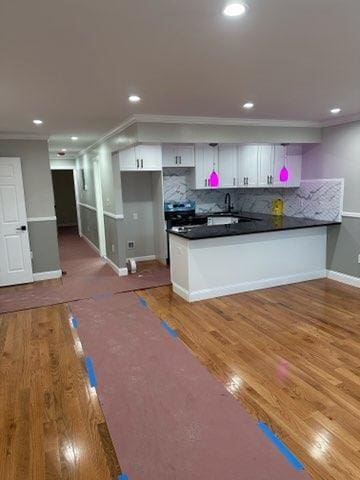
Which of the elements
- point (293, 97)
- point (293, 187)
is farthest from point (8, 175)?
point (293, 187)

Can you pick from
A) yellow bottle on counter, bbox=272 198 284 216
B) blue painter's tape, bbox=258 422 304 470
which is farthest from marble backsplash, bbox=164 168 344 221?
blue painter's tape, bbox=258 422 304 470

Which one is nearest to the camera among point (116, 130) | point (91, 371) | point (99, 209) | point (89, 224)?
point (91, 371)

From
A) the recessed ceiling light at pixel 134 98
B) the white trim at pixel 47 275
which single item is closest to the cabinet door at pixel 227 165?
the recessed ceiling light at pixel 134 98

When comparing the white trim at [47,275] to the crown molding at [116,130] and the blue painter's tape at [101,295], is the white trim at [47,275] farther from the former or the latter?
the crown molding at [116,130]

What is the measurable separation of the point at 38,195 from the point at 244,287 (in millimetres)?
3627

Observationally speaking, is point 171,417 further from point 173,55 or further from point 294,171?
point 294,171

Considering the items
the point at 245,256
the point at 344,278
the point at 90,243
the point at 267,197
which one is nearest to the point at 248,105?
the point at 245,256

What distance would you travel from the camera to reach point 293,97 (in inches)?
132

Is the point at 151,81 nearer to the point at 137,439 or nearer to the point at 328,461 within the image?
the point at 137,439

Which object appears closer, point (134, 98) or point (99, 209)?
point (134, 98)

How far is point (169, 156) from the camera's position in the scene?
19.0 ft

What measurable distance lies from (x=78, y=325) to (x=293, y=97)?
337 centimetres

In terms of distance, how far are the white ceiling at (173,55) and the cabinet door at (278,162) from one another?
169 cm

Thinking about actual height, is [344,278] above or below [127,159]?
below
